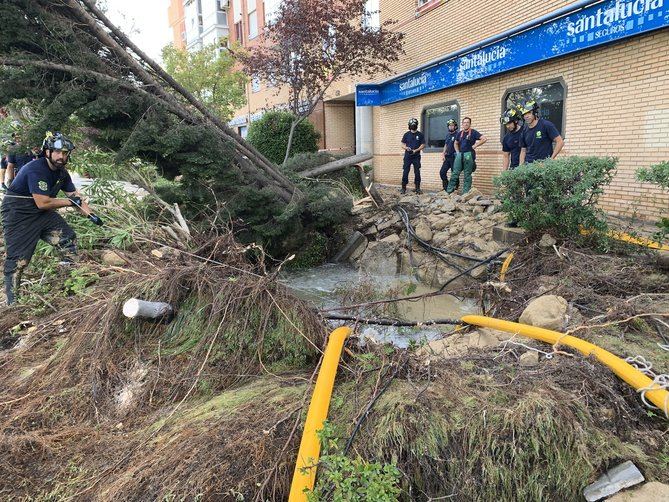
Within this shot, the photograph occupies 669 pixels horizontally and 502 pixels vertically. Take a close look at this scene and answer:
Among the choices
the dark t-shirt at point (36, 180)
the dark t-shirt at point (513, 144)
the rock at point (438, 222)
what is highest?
the dark t-shirt at point (513, 144)

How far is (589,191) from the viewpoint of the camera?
5.27m

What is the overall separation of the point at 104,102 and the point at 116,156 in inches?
26.8

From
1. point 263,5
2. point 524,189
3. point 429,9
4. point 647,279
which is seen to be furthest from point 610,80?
point 263,5

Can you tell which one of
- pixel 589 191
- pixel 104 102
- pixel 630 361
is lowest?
pixel 630 361

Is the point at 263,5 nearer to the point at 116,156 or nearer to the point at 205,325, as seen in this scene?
the point at 116,156

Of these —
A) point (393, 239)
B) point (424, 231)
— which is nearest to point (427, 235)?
point (424, 231)

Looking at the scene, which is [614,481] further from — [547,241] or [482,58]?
[482,58]

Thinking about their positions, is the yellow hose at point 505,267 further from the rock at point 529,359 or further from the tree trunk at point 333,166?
the tree trunk at point 333,166

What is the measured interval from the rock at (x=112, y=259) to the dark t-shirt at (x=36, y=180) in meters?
0.87

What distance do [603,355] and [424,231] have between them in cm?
544

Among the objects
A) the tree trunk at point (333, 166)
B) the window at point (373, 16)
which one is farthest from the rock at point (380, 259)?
the window at point (373, 16)

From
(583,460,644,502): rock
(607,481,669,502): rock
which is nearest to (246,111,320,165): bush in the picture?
(583,460,644,502): rock

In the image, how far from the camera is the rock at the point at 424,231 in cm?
799

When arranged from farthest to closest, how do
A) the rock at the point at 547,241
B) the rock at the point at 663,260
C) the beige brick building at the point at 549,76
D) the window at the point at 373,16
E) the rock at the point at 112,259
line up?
1. the window at the point at 373,16
2. the beige brick building at the point at 549,76
3. the rock at the point at 547,241
4. the rock at the point at 112,259
5. the rock at the point at 663,260
